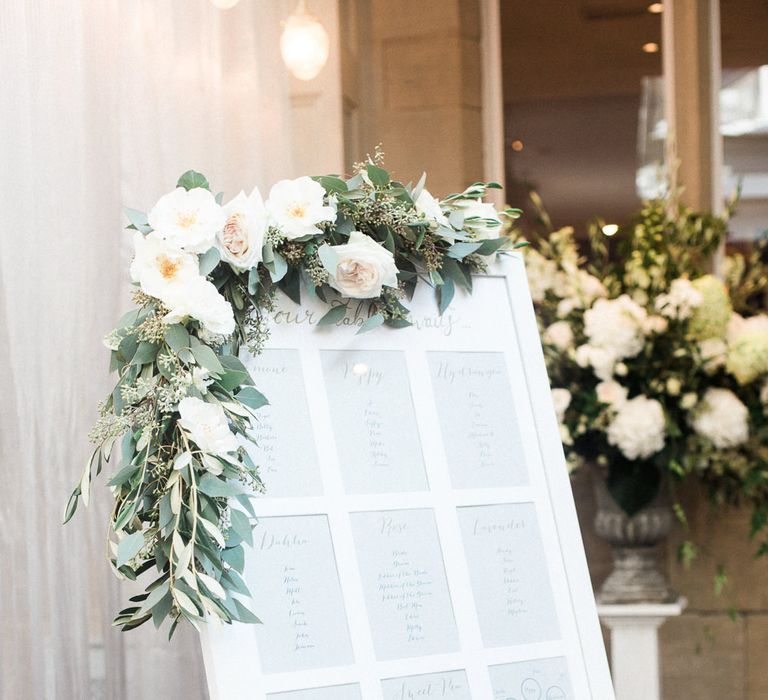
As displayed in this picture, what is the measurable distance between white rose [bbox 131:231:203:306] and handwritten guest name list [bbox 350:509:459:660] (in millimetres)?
367

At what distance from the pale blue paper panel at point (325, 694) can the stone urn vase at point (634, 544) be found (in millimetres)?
1302

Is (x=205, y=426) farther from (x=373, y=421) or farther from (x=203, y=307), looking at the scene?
(x=373, y=421)

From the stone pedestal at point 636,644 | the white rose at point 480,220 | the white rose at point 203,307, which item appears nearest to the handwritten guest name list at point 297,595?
the white rose at point 203,307

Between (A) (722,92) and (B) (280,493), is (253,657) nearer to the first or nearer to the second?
(B) (280,493)

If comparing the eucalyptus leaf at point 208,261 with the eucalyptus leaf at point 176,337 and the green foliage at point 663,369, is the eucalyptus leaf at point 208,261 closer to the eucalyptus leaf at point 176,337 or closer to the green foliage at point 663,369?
the eucalyptus leaf at point 176,337

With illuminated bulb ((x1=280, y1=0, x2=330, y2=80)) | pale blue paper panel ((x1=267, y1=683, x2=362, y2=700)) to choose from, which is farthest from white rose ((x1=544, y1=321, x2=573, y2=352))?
pale blue paper panel ((x1=267, y1=683, x2=362, y2=700))

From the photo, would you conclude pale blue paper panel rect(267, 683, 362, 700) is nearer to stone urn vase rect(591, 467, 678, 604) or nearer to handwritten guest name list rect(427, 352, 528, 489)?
handwritten guest name list rect(427, 352, 528, 489)

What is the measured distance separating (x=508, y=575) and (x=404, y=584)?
0.51ft

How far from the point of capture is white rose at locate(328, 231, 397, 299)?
3.97ft

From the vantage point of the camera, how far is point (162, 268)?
1.08 m

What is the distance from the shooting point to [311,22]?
2254 mm

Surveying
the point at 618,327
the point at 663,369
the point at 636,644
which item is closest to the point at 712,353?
the point at 663,369

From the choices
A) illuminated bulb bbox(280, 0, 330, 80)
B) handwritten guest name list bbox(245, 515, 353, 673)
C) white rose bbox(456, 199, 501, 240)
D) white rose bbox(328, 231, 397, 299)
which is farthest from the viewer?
illuminated bulb bbox(280, 0, 330, 80)

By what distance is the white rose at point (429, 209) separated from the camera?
1.29m
